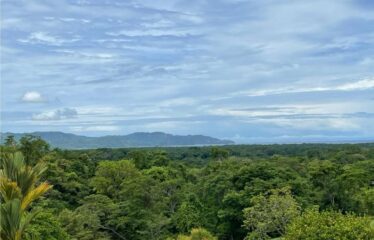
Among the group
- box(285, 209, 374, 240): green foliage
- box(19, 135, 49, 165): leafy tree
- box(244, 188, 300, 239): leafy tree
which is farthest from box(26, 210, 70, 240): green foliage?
box(19, 135, 49, 165): leafy tree

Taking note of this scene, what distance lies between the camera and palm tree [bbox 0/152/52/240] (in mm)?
7387

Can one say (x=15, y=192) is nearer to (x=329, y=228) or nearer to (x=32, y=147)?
(x=329, y=228)

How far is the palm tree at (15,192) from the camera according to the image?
7.39 meters

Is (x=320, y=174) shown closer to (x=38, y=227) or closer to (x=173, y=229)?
(x=173, y=229)

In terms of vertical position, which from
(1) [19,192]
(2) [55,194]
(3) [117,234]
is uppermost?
(1) [19,192]

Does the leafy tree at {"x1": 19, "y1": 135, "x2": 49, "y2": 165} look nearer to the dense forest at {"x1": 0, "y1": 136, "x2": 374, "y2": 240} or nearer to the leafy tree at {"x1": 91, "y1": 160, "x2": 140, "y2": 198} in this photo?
the dense forest at {"x1": 0, "y1": 136, "x2": 374, "y2": 240}

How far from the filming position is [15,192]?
767 cm

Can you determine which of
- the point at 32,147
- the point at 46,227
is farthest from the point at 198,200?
the point at 32,147

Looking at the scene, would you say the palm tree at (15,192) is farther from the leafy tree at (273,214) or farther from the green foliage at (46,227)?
the leafy tree at (273,214)

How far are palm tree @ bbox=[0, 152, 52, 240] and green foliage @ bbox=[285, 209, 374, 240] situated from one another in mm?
10285

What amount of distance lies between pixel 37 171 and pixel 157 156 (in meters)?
50.3

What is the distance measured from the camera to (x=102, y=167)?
1718 inches

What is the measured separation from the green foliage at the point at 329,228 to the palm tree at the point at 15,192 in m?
10.3

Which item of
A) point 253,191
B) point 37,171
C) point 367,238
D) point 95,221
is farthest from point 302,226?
point 95,221
